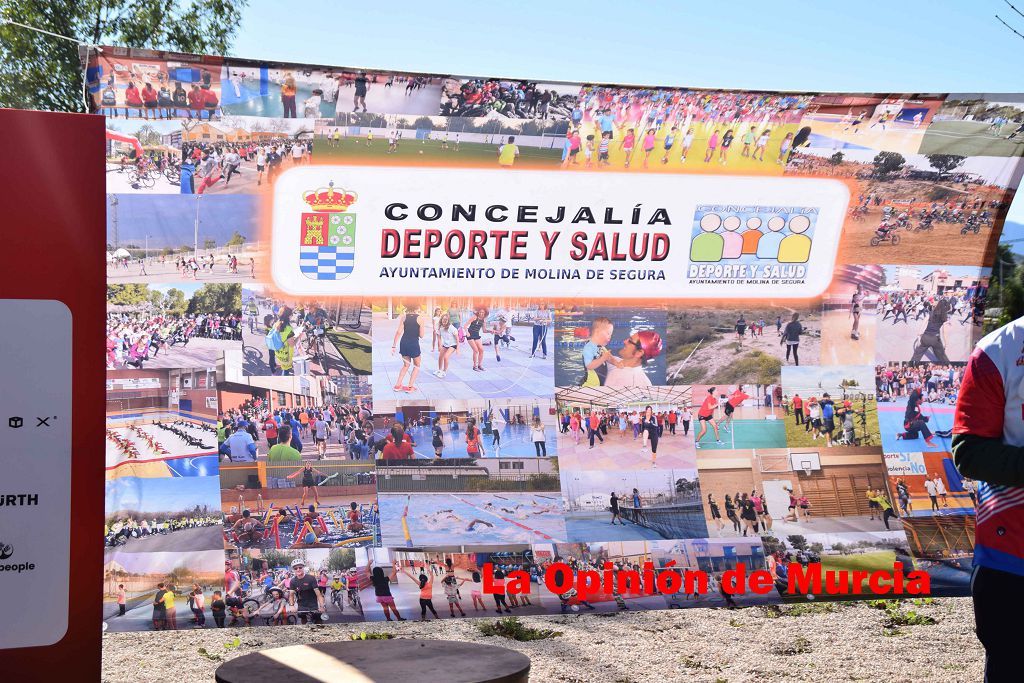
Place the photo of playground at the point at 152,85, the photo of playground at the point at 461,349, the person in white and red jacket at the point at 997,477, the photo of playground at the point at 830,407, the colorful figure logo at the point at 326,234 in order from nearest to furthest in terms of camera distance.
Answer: the person in white and red jacket at the point at 997,477
the photo of playground at the point at 152,85
the colorful figure logo at the point at 326,234
the photo of playground at the point at 461,349
the photo of playground at the point at 830,407

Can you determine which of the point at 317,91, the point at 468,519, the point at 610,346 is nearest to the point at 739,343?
the point at 610,346

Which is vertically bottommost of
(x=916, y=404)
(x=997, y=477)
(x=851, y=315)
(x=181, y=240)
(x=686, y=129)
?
(x=997, y=477)

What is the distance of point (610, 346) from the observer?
4.47 meters

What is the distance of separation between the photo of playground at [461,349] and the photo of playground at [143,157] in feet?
3.20

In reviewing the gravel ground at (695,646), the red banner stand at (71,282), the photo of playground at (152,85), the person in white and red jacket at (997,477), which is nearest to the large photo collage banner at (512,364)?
the photo of playground at (152,85)

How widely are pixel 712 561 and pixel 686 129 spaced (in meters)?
1.83

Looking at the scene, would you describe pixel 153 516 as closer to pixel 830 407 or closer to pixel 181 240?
pixel 181 240

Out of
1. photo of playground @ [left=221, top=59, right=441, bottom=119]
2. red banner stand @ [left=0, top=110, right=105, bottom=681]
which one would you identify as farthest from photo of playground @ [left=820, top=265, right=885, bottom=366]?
red banner stand @ [left=0, top=110, right=105, bottom=681]

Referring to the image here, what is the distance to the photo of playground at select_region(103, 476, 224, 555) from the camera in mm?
4086

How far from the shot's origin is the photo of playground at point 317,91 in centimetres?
412

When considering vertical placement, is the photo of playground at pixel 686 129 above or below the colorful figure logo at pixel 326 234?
above

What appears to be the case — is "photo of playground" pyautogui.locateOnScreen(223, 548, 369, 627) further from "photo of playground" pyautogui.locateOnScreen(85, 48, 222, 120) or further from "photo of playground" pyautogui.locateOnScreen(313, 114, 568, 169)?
"photo of playground" pyautogui.locateOnScreen(85, 48, 222, 120)

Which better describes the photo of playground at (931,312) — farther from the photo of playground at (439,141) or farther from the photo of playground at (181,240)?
the photo of playground at (181,240)

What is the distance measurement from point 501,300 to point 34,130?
7.27ft
